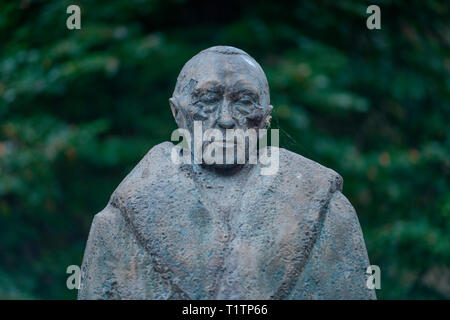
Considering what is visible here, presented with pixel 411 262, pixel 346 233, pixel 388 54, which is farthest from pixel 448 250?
pixel 346 233

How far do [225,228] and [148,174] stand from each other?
482 millimetres

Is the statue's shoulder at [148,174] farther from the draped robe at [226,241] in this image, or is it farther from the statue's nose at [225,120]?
the statue's nose at [225,120]

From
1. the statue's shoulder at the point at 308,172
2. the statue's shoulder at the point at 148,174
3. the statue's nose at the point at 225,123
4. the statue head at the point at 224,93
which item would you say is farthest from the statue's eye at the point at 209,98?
the statue's shoulder at the point at 308,172

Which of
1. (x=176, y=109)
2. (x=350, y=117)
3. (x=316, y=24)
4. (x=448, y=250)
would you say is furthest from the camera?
(x=350, y=117)

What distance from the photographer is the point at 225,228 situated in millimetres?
3830

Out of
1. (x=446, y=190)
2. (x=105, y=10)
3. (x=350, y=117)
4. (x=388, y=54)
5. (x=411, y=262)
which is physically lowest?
(x=411, y=262)

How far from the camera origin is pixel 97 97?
26.8 feet

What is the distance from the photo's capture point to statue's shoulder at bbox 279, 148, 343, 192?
3.94 m

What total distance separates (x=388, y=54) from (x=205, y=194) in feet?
17.3

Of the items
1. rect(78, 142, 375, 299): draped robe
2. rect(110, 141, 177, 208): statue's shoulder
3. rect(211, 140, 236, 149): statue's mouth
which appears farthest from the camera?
rect(211, 140, 236, 149): statue's mouth

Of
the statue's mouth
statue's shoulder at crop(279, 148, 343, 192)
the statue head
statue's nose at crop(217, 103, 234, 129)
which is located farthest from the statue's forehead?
statue's shoulder at crop(279, 148, 343, 192)

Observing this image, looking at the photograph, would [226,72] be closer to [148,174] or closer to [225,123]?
[225,123]

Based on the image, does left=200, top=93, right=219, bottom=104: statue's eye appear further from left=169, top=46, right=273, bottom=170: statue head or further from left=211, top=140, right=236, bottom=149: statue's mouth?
left=211, top=140, right=236, bottom=149: statue's mouth

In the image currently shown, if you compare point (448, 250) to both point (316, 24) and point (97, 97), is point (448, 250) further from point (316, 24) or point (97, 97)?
point (97, 97)
